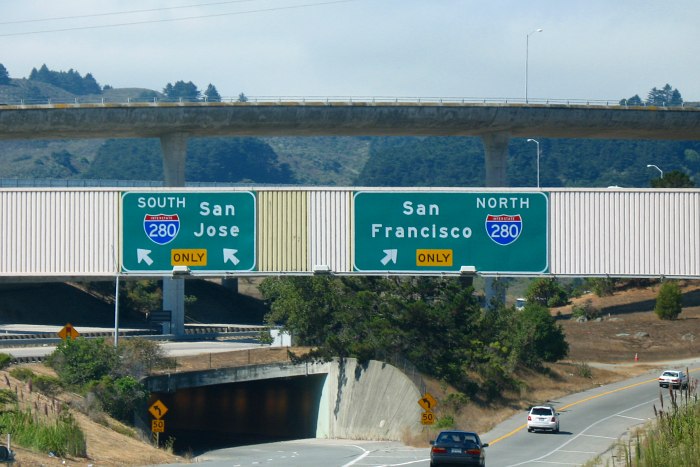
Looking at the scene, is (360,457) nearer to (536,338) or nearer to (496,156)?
(536,338)

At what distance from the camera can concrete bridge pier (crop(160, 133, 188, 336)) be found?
86.0 m

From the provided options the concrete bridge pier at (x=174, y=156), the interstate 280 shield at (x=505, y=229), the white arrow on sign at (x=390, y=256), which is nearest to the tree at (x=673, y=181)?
the concrete bridge pier at (x=174, y=156)

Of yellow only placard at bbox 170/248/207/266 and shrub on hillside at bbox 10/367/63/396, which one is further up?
yellow only placard at bbox 170/248/207/266

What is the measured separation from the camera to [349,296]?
60125mm

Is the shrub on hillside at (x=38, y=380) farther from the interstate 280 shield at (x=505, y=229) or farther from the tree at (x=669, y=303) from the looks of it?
the tree at (x=669, y=303)

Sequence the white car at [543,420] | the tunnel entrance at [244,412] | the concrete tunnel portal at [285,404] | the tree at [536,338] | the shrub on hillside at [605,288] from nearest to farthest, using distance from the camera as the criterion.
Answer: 1. the white car at [543,420]
2. the concrete tunnel portal at [285,404]
3. the tunnel entrance at [244,412]
4. the tree at [536,338]
5. the shrub on hillside at [605,288]

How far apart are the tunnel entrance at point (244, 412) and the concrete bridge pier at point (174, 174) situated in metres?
18.7

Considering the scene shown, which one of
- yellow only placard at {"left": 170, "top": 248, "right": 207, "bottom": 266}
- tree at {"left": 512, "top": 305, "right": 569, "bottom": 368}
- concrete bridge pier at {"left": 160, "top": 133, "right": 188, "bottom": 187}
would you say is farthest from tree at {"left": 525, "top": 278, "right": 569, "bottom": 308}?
yellow only placard at {"left": 170, "top": 248, "right": 207, "bottom": 266}

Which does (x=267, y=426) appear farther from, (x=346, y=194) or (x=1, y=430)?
(x=1, y=430)

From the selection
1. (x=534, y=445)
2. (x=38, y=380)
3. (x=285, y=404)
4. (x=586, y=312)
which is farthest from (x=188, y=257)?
(x=586, y=312)

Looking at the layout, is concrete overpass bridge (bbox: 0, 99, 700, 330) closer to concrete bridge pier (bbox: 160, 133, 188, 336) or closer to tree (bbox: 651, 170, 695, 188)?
concrete bridge pier (bbox: 160, 133, 188, 336)

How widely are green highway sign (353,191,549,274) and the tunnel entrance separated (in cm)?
2839

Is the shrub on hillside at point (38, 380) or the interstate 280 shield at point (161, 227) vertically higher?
the interstate 280 shield at point (161, 227)

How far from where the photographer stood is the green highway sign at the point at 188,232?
124ft
